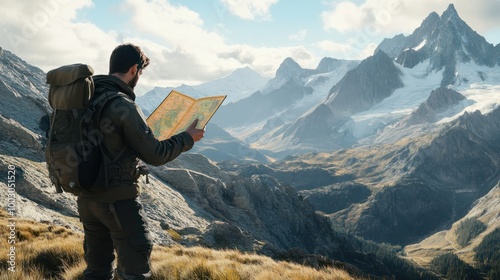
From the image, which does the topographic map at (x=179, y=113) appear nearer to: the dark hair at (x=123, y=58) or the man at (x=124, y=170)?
the man at (x=124, y=170)

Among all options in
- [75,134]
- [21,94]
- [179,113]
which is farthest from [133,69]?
[21,94]

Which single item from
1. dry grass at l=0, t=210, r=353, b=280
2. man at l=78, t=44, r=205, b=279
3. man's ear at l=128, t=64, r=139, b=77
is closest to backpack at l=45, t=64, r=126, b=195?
man at l=78, t=44, r=205, b=279

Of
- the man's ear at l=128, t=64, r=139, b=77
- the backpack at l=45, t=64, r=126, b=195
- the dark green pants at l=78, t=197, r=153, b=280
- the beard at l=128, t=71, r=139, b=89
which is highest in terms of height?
the man's ear at l=128, t=64, r=139, b=77

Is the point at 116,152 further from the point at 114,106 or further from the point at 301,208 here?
the point at 301,208

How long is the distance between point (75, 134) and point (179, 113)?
257 centimetres

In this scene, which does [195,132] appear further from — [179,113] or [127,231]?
[127,231]

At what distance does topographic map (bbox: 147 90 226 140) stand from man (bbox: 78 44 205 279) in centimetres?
121

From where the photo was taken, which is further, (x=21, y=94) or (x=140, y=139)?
(x=21, y=94)

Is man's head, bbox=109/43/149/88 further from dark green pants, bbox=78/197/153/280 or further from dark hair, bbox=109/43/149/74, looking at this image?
dark green pants, bbox=78/197/153/280

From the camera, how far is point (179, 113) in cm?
741

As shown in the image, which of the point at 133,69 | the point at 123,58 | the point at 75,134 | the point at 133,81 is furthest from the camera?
the point at 133,81

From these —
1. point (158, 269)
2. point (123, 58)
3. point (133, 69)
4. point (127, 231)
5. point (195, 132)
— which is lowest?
point (158, 269)

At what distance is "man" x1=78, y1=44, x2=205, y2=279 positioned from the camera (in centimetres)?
Result: 531

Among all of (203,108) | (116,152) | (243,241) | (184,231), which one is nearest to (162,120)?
(203,108)
